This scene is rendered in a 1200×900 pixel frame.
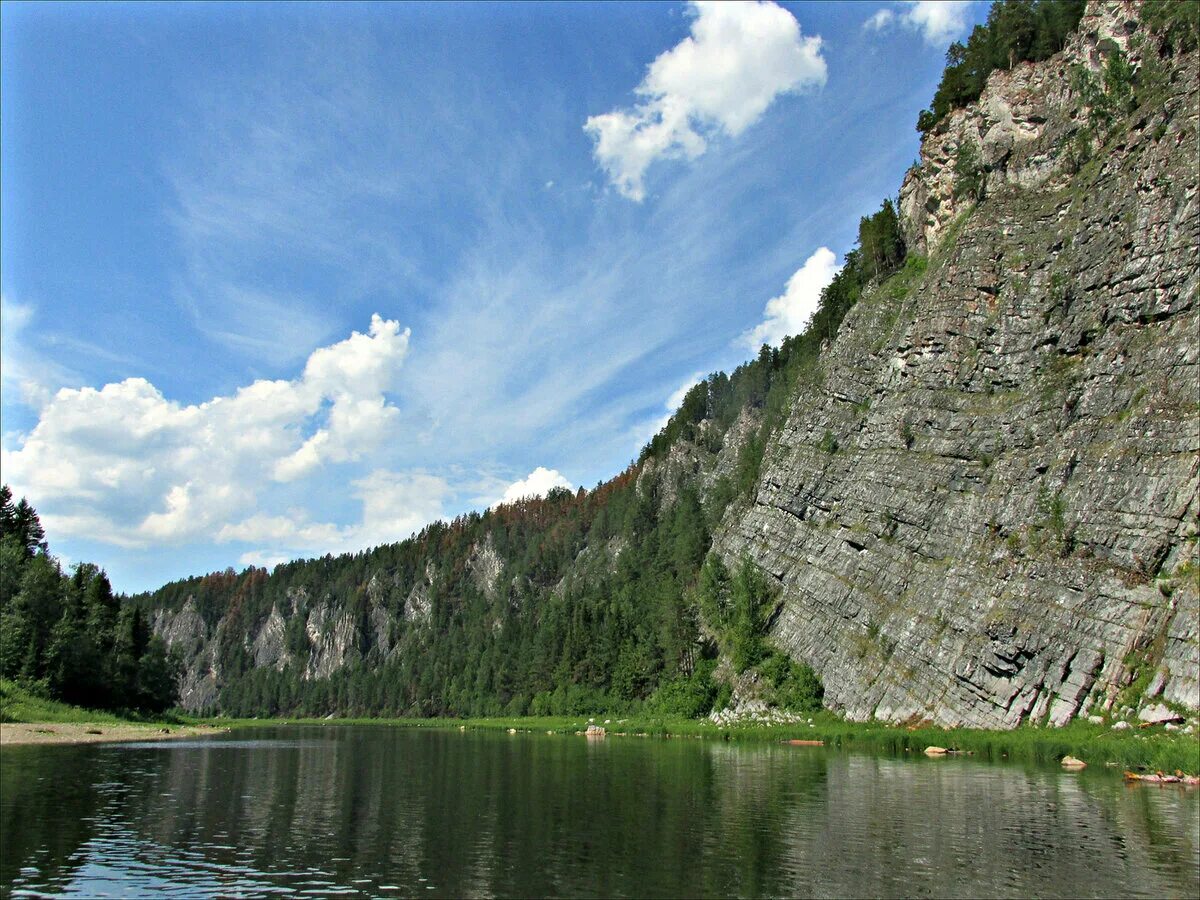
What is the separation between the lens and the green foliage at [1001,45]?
102m

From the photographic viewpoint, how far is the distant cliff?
209ft

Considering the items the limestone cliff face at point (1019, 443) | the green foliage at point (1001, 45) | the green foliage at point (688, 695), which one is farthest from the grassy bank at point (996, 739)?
the green foliage at point (1001, 45)

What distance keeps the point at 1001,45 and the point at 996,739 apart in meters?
86.0

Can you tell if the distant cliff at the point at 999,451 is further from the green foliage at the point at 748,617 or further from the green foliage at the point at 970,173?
the green foliage at the point at 748,617

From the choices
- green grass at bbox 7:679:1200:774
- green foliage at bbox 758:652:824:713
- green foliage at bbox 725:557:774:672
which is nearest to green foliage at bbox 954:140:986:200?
green foliage at bbox 725:557:774:672

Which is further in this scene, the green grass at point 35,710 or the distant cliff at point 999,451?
the green grass at point 35,710

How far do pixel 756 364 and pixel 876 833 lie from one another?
154 meters

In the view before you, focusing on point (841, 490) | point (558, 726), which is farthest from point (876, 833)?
point (558, 726)

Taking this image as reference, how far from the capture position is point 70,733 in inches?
3061

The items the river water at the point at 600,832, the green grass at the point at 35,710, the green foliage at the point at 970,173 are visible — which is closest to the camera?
the river water at the point at 600,832

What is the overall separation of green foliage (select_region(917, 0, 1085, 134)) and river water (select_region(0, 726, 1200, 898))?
88.9m

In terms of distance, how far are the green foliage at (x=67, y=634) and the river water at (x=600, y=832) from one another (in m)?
40.9

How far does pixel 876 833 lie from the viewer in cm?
2998

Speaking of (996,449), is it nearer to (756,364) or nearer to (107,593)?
(756,364)
